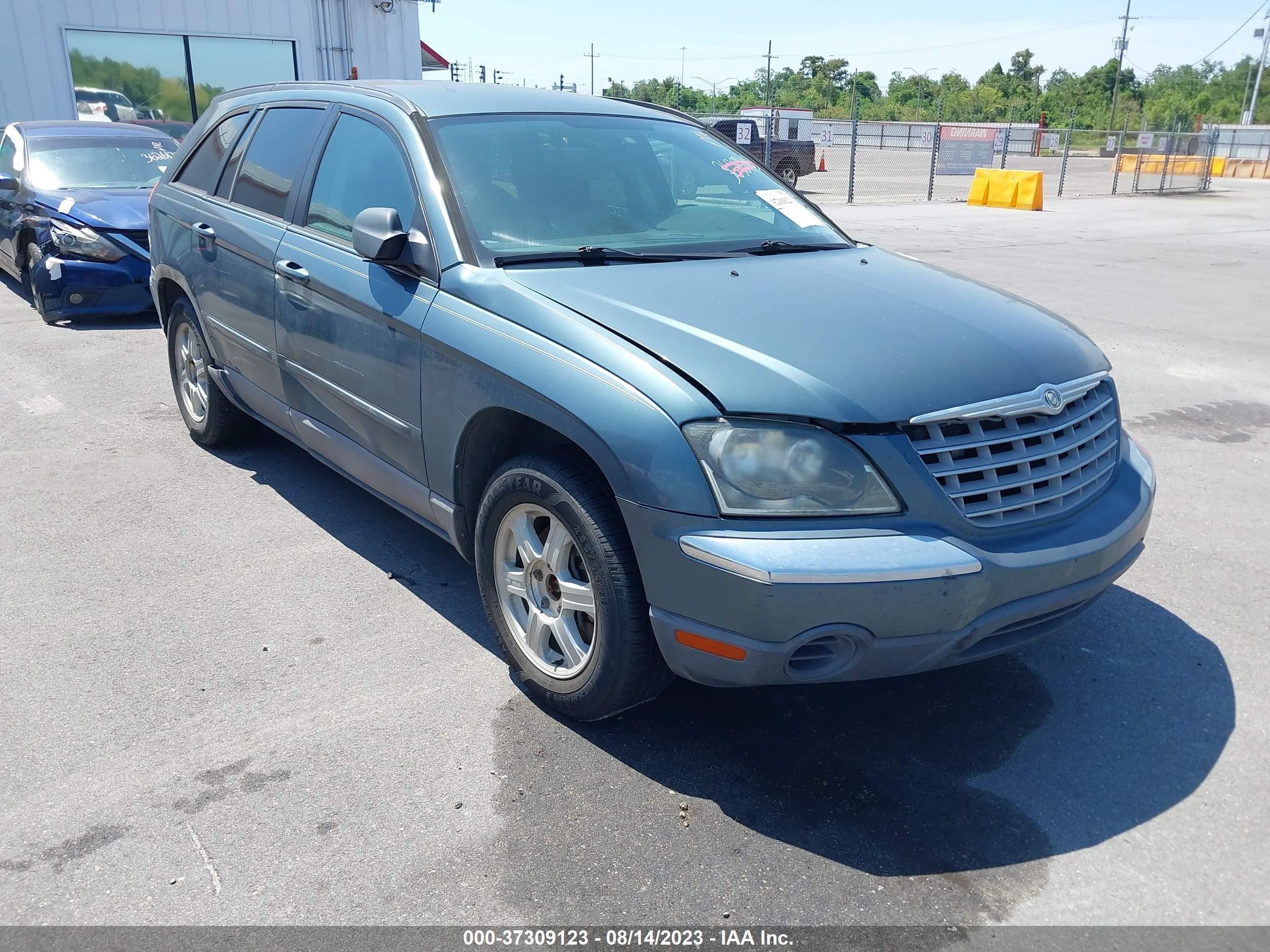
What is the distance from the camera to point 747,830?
271 cm

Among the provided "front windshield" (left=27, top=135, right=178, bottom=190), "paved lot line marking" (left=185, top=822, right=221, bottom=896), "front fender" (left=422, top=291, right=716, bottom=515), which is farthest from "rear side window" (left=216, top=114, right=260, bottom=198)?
"front windshield" (left=27, top=135, right=178, bottom=190)

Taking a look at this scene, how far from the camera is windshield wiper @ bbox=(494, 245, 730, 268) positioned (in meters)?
3.34

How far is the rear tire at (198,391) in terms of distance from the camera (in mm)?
5344

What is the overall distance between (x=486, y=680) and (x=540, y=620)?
0.42 m

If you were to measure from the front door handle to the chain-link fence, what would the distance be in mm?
19903

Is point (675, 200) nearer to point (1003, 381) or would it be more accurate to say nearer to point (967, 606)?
point (1003, 381)

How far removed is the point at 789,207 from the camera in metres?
4.31

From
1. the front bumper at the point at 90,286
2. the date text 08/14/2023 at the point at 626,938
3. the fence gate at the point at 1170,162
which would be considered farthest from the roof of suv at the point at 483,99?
the fence gate at the point at 1170,162

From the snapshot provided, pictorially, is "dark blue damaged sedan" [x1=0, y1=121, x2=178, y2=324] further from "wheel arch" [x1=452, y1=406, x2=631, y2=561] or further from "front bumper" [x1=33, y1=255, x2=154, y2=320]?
"wheel arch" [x1=452, y1=406, x2=631, y2=561]

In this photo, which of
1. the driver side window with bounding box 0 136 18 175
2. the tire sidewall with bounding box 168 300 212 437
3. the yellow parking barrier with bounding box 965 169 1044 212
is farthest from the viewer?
the yellow parking barrier with bounding box 965 169 1044 212

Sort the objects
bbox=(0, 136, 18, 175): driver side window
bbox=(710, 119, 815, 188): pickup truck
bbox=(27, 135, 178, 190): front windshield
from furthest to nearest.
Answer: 1. bbox=(710, 119, 815, 188): pickup truck
2. bbox=(0, 136, 18, 175): driver side window
3. bbox=(27, 135, 178, 190): front windshield

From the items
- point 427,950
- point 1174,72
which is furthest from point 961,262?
point 1174,72

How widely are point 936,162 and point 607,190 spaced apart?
24.1 m

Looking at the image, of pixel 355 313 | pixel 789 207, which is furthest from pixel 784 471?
pixel 789 207
